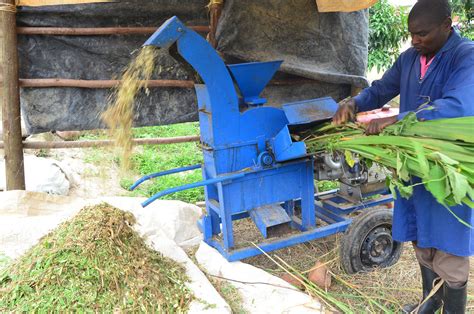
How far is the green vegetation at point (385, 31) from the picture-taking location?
8.41 metres

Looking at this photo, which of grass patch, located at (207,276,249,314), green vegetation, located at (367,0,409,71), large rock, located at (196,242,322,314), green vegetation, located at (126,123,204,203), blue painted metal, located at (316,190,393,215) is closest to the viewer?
large rock, located at (196,242,322,314)

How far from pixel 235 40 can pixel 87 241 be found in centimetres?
216

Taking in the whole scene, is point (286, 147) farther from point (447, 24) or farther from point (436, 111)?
point (447, 24)

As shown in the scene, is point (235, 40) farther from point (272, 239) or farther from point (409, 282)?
point (409, 282)

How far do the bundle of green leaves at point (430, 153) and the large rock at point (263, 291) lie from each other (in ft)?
2.92

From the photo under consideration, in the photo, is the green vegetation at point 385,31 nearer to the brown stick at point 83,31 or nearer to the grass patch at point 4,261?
the brown stick at point 83,31

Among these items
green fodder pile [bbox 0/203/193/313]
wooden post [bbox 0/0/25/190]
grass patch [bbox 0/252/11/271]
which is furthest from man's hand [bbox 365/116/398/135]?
wooden post [bbox 0/0/25/190]

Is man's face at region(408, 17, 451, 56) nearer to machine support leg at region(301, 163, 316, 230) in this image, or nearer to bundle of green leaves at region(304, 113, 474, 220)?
bundle of green leaves at region(304, 113, 474, 220)

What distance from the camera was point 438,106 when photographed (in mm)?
1955

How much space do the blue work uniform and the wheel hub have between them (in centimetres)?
49

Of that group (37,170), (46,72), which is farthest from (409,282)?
(37,170)

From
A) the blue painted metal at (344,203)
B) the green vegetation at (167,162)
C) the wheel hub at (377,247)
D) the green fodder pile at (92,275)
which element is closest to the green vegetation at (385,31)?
the green vegetation at (167,162)

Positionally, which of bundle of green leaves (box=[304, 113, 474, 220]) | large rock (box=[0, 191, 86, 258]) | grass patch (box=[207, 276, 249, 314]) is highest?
bundle of green leaves (box=[304, 113, 474, 220])

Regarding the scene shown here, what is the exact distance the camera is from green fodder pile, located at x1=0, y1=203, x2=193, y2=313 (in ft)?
6.84
